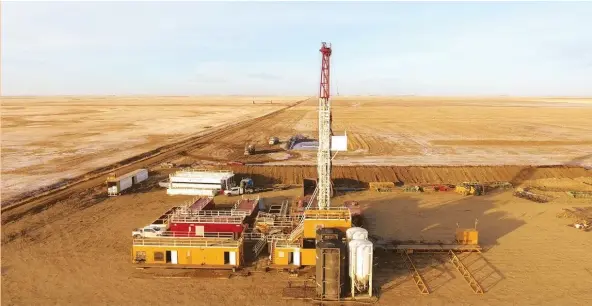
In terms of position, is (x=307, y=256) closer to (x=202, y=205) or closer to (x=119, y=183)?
(x=202, y=205)

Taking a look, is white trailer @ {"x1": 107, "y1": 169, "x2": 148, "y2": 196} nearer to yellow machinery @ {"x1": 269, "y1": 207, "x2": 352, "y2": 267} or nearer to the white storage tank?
yellow machinery @ {"x1": 269, "y1": 207, "x2": 352, "y2": 267}

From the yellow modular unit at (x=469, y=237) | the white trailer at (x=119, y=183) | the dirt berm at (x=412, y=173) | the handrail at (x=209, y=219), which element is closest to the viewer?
the yellow modular unit at (x=469, y=237)

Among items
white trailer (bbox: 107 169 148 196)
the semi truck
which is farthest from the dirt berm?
white trailer (bbox: 107 169 148 196)

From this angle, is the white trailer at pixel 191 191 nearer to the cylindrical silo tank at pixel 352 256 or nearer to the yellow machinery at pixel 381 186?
the yellow machinery at pixel 381 186

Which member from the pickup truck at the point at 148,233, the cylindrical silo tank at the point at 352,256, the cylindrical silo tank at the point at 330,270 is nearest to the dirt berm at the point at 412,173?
the pickup truck at the point at 148,233

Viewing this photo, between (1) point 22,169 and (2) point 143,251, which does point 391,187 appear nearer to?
(2) point 143,251

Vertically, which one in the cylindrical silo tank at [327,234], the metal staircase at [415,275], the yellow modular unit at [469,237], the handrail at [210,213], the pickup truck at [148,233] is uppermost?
the cylindrical silo tank at [327,234]

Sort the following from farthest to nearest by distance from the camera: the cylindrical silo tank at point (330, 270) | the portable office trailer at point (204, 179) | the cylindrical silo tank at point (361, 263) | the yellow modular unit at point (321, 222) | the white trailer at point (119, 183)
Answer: the portable office trailer at point (204, 179) → the white trailer at point (119, 183) → the yellow modular unit at point (321, 222) → the cylindrical silo tank at point (361, 263) → the cylindrical silo tank at point (330, 270)

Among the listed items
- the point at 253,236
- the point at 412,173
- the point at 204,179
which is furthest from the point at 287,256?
the point at 412,173
